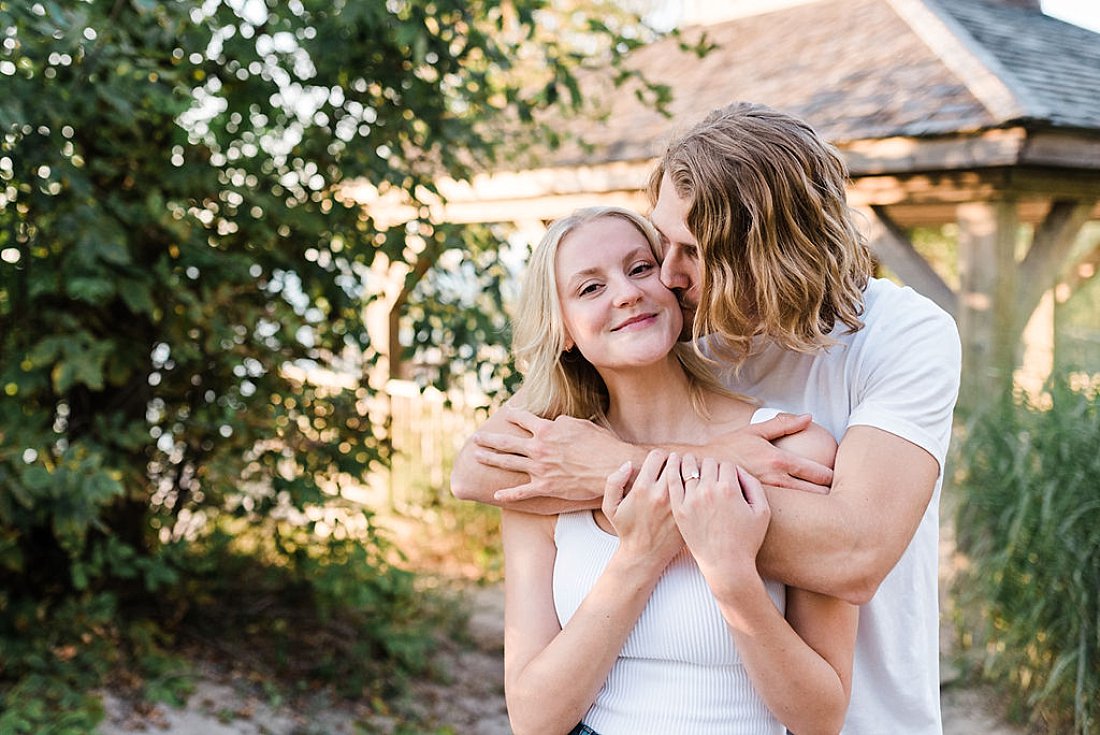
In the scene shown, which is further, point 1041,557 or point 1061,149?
point 1061,149

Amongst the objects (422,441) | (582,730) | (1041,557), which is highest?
(582,730)

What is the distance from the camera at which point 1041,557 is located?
4.41 m

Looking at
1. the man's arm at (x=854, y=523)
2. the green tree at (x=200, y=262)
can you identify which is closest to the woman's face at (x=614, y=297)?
the man's arm at (x=854, y=523)

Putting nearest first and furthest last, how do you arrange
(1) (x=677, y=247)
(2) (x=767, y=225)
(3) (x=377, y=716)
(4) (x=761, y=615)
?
(4) (x=761, y=615), (2) (x=767, y=225), (1) (x=677, y=247), (3) (x=377, y=716)

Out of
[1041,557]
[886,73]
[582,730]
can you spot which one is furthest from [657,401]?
[886,73]

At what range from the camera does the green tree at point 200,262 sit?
352cm

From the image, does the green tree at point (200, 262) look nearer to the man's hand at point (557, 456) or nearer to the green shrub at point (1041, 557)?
the man's hand at point (557, 456)

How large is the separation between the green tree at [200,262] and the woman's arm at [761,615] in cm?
243

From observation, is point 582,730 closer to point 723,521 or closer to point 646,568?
point 646,568

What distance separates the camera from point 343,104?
416 cm

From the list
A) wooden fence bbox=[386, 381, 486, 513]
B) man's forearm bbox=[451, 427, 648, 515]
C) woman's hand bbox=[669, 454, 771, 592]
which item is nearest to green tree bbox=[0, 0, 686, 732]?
man's forearm bbox=[451, 427, 648, 515]

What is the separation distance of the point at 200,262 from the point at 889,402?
2.86m

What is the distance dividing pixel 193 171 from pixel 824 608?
9.72ft

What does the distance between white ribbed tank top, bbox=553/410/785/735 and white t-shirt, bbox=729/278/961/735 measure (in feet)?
0.71
